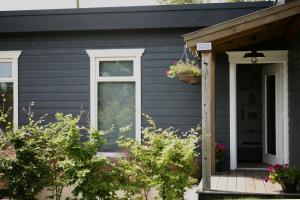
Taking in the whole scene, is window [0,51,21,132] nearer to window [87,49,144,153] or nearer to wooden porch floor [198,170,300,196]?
window [87,49,144,153]

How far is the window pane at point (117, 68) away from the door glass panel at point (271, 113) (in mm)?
2683

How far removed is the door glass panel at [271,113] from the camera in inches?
350

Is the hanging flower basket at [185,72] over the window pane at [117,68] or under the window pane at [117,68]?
under

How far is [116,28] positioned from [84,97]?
1.45 metres

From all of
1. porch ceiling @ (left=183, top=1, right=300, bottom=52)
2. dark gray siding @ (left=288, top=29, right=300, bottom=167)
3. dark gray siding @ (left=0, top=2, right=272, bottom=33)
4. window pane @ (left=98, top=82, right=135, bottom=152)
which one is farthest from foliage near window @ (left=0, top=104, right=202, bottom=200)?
dark gray siding @ (left=0, top=2, right=272, bottom=33)

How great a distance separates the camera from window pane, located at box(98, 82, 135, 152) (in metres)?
8.81

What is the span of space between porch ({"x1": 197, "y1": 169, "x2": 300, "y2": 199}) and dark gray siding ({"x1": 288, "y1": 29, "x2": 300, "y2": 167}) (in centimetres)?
62

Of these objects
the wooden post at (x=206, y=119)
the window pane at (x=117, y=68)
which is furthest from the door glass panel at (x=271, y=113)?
the wooden post at (x=206, y=119)

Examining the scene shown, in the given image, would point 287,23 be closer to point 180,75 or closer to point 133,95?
point 180,75

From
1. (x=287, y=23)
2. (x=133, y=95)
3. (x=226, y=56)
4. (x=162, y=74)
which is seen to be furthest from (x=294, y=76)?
(x=133, y=95)

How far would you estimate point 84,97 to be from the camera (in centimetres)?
888

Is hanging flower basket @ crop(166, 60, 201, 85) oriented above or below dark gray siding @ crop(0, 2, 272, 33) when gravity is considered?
below

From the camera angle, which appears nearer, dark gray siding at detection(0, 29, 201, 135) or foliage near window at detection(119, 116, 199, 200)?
foliage near window at detection(119, 116, 199, 200)

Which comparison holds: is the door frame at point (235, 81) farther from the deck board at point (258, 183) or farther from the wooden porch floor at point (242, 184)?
the deck board at point (258, 183)
